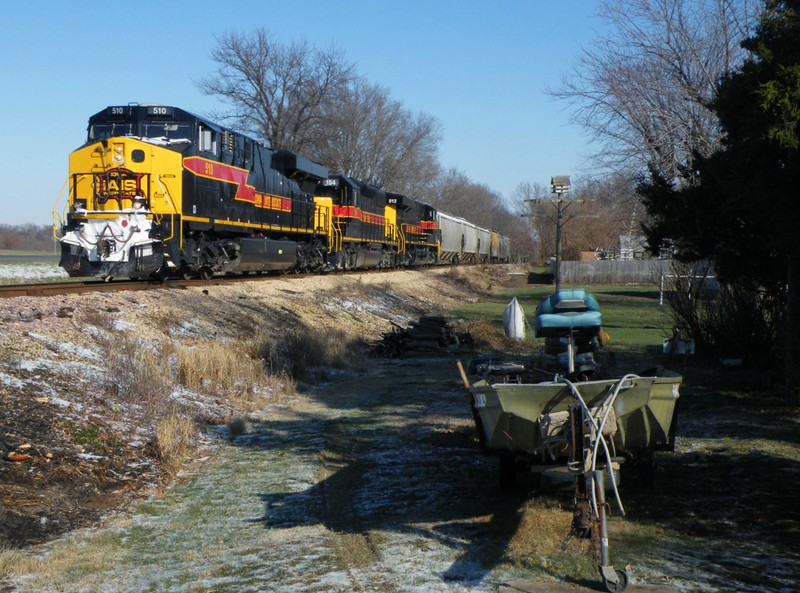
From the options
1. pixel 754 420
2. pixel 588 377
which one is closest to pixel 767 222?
pixel 754 420

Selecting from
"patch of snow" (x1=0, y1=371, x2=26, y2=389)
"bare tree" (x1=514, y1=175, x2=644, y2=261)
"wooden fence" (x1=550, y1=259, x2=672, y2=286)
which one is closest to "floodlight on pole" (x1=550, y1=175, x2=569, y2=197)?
"bare tree" (x1=514, y1=175, x2=644, y2=261)

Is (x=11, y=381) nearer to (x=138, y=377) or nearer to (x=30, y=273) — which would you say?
(x=138, y=377)

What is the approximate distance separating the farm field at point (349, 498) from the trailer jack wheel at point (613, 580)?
0.78 ft

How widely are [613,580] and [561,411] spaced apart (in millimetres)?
1197

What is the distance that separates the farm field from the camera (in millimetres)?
5375

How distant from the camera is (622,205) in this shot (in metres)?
24.5

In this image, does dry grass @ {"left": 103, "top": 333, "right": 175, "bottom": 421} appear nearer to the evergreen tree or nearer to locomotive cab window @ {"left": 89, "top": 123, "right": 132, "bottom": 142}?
the evergreen tree

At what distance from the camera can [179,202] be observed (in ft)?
56.9

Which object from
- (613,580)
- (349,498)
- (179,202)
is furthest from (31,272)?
(613,580)

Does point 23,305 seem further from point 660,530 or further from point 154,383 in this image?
point 660,530

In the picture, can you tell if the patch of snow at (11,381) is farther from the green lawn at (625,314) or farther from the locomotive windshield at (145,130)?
the green lawn at (625,314)

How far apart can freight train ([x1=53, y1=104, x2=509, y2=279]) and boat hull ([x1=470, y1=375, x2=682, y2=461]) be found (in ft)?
39.6

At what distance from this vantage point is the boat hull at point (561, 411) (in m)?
5.61

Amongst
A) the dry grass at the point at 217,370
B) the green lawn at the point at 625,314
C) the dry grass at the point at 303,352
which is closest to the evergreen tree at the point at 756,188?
the green lawn at the point at 625,314
